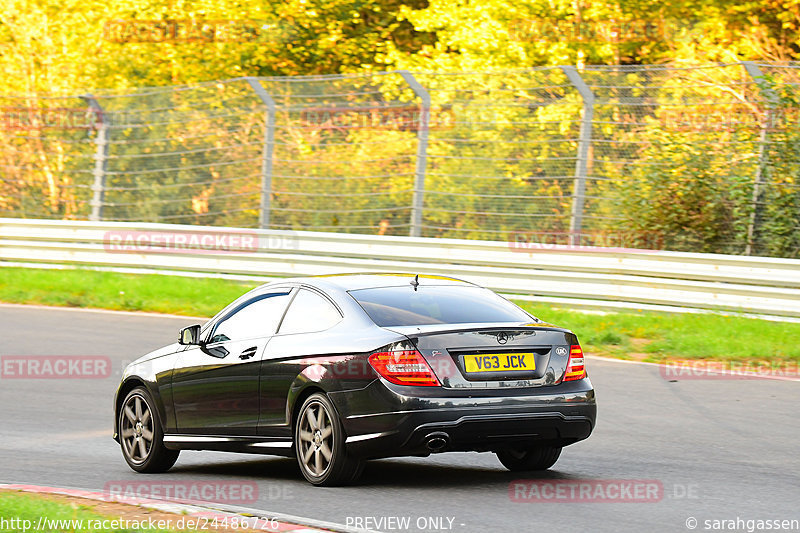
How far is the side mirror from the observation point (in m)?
8.94

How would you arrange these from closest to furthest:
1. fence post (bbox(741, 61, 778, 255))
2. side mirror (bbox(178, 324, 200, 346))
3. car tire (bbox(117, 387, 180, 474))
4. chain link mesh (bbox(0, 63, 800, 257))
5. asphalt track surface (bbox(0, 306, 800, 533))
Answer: asphalt track surface (bbox(0, 306, 800, 533)) → side mirror (bbox(178, 324, 200, 346)) → car tire (bbox(117, 387, 180, 474)) → fence post (bbox(741, 61, 778, 255)) → chain link mesh (bbox(0, 63, 800, 257))

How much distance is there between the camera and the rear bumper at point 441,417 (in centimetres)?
744

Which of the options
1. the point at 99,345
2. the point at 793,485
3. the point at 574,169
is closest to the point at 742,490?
the point at 793,485

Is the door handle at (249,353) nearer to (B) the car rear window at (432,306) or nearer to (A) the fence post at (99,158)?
(B) the car rear window at (432,306)

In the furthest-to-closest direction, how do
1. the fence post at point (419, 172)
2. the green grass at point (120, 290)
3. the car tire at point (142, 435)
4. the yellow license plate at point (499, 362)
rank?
1. the fence post at point (419, 172)
2. the green grass at point (120, 290)
3. the car tire at point (142, 435)
4. the yellow license plate at point (499, 362)

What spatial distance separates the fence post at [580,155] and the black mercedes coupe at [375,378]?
891cm

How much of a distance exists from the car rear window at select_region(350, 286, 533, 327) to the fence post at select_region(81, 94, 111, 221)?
563 inches

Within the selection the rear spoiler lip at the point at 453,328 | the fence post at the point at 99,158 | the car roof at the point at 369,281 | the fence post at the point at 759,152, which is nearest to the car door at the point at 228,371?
the car roof at the point at 369,281

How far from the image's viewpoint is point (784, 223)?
16500 millimetres

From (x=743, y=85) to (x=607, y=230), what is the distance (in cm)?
264

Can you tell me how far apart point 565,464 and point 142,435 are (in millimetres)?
3058

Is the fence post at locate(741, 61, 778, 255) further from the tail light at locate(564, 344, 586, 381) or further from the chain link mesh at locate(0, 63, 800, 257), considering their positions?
the tail light at locate(564, 344, 586, 381)

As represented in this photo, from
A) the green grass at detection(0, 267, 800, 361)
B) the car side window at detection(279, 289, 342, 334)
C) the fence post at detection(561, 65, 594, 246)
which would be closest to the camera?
the car side window at detection(279, 289, 342, 334)

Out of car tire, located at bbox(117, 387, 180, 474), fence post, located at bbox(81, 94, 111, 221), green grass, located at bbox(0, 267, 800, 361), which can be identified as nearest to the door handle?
car tire, located at bbox(117, 387, 180, 474)
